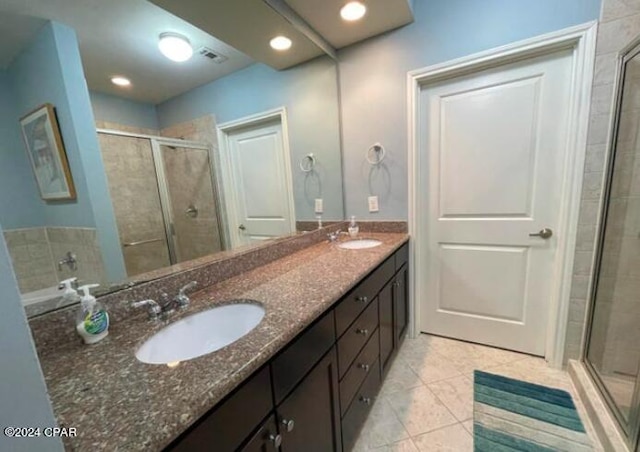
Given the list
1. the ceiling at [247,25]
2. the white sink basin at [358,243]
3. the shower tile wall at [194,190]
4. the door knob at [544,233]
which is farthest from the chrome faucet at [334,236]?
the door knob at [544,233]

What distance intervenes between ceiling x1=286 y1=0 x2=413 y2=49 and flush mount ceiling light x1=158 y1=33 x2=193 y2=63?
2.68 ft

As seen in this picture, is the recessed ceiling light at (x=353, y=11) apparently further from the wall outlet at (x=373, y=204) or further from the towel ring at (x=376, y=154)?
the wall outlet at (x=373, y=204)

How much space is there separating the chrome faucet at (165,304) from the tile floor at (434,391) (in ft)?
3.69

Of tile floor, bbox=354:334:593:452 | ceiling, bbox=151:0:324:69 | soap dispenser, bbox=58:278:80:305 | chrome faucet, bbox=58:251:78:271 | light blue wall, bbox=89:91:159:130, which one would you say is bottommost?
tile floor, bbox=354:334:593:452

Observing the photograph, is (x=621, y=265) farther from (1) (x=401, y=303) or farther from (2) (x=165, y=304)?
(2) (x=165, y=304)

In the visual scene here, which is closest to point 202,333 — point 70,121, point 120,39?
point 70,121

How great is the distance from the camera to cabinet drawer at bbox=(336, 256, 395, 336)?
1113mm

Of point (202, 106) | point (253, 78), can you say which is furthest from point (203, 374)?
point (253, 78)

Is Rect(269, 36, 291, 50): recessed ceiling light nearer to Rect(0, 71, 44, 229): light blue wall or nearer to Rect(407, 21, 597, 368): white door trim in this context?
Rect(407, 21, 597, 368): white door trim

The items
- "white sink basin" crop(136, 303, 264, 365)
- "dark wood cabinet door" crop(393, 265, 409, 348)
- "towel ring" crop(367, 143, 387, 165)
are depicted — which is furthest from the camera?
"towel ring" crop(367, 143, 387, 165)

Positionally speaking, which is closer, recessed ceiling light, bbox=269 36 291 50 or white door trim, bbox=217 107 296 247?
white door trim, bbox=217 107 296 247

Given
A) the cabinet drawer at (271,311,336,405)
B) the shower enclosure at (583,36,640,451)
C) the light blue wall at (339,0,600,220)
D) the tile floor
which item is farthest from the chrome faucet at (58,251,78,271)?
the shower enclosure at (583,36,640,451)

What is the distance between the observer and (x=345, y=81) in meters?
2.17

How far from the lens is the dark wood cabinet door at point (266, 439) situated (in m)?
A: 0.67
